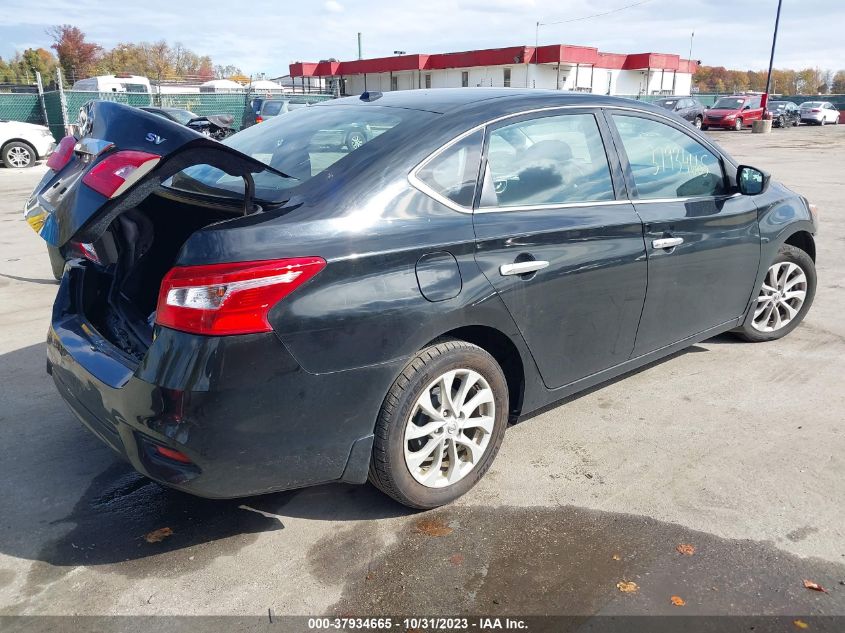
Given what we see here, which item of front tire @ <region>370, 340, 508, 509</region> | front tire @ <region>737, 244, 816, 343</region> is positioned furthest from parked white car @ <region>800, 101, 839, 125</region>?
front tire @ <region>370, 340, 508, 509</region>

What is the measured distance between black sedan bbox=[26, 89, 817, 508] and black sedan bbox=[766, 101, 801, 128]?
40224 millimetres

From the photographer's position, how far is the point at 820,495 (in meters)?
3.17

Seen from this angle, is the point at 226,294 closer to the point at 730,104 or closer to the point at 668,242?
the point at 668,242

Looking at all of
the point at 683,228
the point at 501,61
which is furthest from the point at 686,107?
the point at 683,228

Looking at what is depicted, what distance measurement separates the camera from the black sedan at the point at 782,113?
1545 inches

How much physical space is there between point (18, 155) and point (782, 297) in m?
18.1

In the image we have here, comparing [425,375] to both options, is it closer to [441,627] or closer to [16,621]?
[441,627]

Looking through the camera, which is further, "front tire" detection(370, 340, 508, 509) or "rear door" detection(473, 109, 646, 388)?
"rear door" detection(473, 109, 646, 388)

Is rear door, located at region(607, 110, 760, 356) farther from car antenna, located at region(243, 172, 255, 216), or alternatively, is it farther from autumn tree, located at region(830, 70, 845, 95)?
autumn tree, located at region(830, 70, 845, 95)

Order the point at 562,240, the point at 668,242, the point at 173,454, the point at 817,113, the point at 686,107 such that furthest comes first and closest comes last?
1. the point at 817,113
2. the point at 686,107
3. the point at 668,242
4. the point at 562,240
5. the point at 173,454

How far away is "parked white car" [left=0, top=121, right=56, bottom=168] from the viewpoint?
17.1 meters

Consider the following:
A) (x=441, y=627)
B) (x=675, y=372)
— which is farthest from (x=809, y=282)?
(x=441, y=627)

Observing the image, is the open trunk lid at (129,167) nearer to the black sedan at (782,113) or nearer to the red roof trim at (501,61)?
the black sedan at (782,113)

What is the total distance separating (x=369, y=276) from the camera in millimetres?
2580
